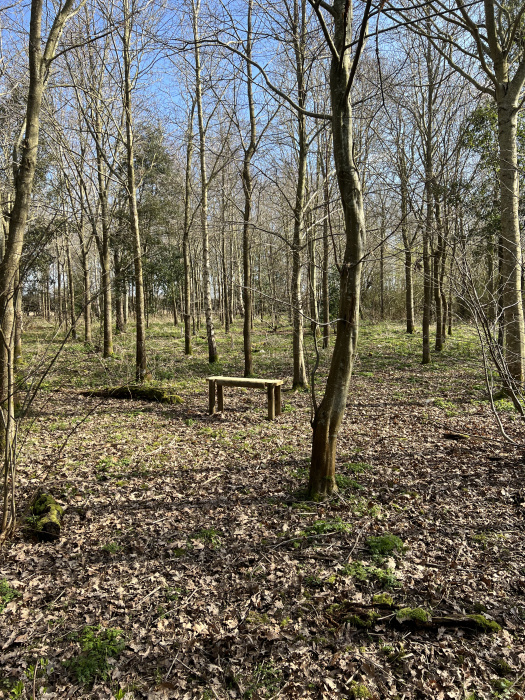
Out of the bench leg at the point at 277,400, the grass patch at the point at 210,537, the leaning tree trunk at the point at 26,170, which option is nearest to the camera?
the grass patch at the point at 210,537

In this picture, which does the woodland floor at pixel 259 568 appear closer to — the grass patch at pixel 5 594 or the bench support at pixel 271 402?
the grass patch at pixel 5 594

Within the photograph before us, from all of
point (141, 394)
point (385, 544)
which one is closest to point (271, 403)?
point (141, 394)

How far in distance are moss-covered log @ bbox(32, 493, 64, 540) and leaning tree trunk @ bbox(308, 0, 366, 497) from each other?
2622 millimetres

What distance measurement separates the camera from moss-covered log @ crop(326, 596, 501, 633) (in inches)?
107

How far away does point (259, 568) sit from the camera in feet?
11.2

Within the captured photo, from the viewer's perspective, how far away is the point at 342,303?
399 cm

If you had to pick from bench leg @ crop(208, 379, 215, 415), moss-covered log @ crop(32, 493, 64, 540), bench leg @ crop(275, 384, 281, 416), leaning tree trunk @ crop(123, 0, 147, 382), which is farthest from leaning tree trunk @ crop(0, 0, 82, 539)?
leaning tree trunk @ crop(123, 0, 147, 382)

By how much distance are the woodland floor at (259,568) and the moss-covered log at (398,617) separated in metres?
0.03

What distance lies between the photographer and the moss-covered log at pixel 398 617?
8.93 feet

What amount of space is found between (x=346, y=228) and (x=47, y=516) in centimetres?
391

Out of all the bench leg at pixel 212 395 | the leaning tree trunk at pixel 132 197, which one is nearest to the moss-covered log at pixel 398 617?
the bench leg at pixel 212 395

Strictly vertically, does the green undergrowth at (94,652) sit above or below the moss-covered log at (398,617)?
below

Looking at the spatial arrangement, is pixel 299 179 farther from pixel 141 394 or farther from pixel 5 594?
pixel 5 594

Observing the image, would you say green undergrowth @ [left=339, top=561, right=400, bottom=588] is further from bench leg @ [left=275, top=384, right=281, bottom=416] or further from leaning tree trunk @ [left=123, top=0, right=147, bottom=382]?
leaning tree trunk @ [left=123, top=0, right=147, bottom=382]
